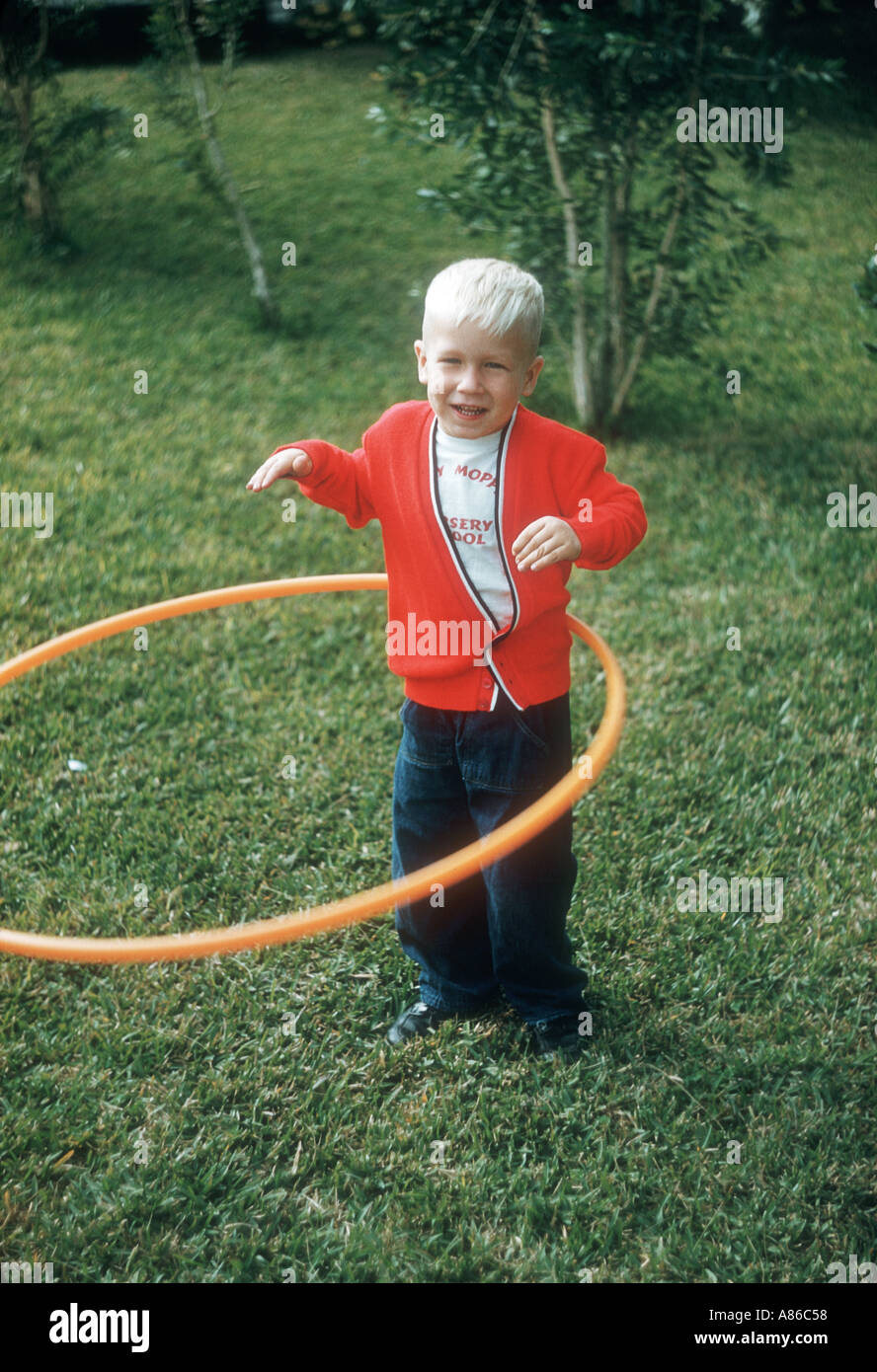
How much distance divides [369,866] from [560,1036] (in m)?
0.85

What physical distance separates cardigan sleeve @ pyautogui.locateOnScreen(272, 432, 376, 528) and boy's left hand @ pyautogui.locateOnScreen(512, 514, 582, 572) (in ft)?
1.41

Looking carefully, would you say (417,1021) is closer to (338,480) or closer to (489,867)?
(489,867)

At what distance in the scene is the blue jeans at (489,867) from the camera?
2.50 meters

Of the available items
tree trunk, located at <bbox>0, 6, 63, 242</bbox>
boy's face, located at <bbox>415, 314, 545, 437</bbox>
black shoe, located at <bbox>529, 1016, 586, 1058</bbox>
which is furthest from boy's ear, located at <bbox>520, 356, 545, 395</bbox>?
tree trunk, located at <bbox>0, 6, 63, 242</bbox>

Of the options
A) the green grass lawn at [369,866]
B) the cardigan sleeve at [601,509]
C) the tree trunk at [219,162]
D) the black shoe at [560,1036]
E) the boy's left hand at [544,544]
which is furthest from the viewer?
the tree trunk at [219,162]

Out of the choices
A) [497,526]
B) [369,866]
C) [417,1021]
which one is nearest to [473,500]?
[497,526]

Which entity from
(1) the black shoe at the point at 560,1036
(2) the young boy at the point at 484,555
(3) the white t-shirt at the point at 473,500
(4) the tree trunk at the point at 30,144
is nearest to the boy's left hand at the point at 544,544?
(2) the young boy at the point at 484,555

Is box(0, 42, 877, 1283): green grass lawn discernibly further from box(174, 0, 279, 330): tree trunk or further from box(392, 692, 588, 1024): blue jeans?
box(174, 0, 279, 330): tree trunk

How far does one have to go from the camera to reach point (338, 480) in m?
2.41

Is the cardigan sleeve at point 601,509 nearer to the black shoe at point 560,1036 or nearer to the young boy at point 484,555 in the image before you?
the young boy at point 484,555

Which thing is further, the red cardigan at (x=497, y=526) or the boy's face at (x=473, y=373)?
the red cardigan at (x=497, y=526)

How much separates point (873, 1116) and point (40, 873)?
7.76 ft

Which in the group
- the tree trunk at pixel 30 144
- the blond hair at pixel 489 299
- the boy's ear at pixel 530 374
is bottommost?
the boy's ear at pixel 530 374

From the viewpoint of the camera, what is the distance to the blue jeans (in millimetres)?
2502
